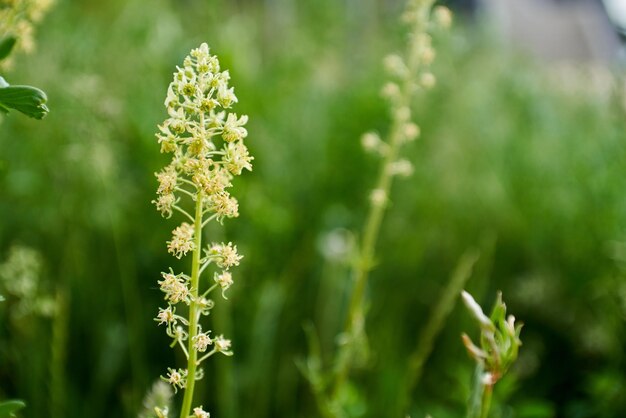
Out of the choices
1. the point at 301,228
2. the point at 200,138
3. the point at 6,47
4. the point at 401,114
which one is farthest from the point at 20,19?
the point at 301,228

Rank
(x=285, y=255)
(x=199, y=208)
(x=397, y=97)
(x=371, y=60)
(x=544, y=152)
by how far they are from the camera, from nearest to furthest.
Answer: (x=199, y=208)
(x=397, y=97)
(x=285, y=255)
(x=544, y=152)
(x=371, y=60)

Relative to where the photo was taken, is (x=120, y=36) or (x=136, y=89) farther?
(x=120, y=36)

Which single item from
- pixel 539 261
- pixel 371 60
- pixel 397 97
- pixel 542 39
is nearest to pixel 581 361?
pixel 539 261

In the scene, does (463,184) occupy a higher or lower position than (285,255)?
higher

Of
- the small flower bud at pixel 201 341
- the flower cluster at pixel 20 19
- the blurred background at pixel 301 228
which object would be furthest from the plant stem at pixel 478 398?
the flower cluster at pixel 20 19

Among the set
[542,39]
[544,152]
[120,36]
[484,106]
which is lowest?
[544,152]

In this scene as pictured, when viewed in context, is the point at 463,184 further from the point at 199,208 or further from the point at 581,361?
the point at 199,208
